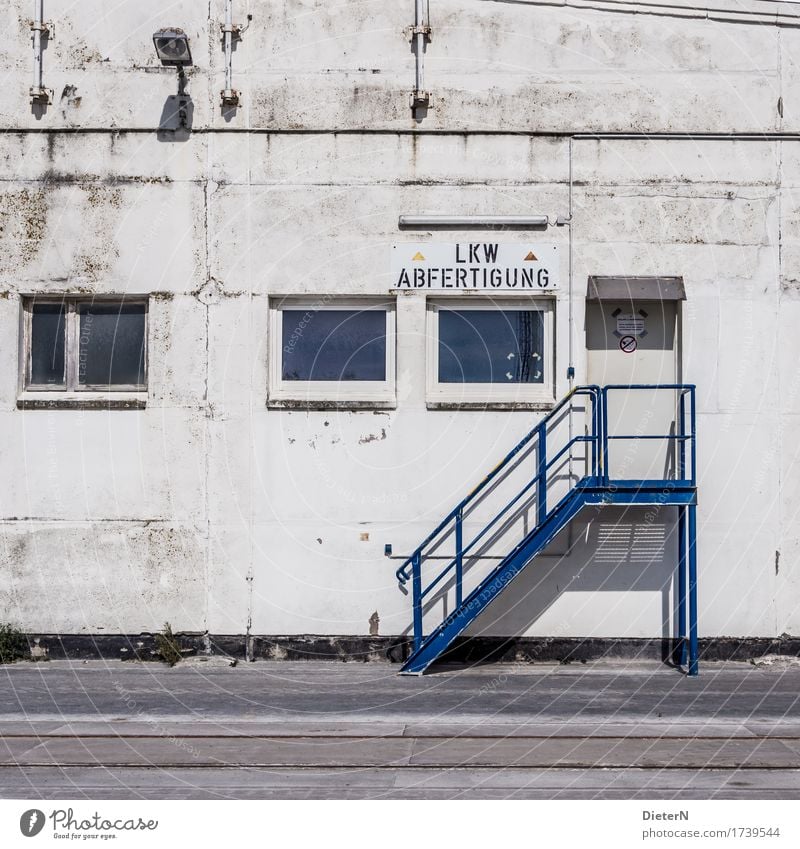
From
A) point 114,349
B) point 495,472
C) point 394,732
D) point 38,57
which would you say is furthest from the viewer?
point 114,349

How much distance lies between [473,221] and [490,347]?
139 cm

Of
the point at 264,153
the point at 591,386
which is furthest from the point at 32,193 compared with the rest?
the point at 591,386

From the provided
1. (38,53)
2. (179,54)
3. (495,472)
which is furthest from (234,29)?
(495,472)

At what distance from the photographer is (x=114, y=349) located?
1291 centimetres

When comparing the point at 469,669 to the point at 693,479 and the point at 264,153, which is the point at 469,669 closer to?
the point at 693,479

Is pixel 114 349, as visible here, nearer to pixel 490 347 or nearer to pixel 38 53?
pixel 38 53

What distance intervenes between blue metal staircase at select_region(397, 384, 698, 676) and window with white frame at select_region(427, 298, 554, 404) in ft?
2.00

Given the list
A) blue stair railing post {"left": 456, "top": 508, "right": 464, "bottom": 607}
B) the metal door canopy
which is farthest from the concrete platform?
the metal door canopy

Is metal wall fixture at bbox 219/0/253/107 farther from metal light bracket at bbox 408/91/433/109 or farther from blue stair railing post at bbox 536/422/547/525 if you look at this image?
blue stair railing post at bbox 536/422/547/525

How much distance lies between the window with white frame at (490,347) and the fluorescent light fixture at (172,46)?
150 inches

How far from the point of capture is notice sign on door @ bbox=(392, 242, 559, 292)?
1259 centimetres

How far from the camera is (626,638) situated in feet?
41.0

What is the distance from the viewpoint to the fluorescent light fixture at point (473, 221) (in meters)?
12.6

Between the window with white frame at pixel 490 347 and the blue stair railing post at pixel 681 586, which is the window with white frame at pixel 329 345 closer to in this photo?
the window with white frame at pixel 490 347
